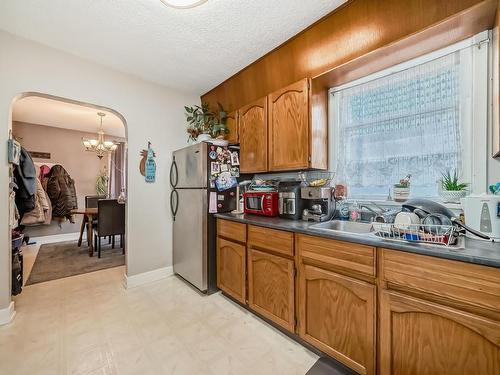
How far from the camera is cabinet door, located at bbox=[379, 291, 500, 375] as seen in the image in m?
0.93

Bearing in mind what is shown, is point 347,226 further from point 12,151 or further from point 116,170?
point 116,170

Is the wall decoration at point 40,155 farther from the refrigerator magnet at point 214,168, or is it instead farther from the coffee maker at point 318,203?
the coffee maker at point 318,203

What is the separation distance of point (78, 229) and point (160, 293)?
402cm

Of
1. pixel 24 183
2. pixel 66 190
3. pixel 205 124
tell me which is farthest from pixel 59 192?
pixel 205 124

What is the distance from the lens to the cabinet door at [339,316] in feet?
4.11

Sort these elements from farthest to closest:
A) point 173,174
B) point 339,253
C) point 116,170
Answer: point 116,170 → point 173,174 → point 339,253

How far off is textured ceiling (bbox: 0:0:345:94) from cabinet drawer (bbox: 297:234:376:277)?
69.2 inches

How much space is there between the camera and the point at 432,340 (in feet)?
3.45

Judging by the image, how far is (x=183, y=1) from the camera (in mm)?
1508

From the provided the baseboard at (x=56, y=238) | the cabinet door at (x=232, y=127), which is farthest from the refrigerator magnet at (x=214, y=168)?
the baseboard at (x=56, y=238)

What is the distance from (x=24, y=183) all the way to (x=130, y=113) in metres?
1.27


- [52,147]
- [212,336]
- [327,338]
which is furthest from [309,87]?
[52,147]

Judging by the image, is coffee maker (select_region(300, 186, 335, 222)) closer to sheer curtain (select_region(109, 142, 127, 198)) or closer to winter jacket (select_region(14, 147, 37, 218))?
winter jacket (select_region(14, 147, 37, 218))

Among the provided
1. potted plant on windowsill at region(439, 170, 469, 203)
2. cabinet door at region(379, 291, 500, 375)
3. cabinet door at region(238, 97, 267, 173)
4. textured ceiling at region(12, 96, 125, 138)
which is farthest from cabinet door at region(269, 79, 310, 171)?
textured ceiling at region(12, 96, 125, 138)
